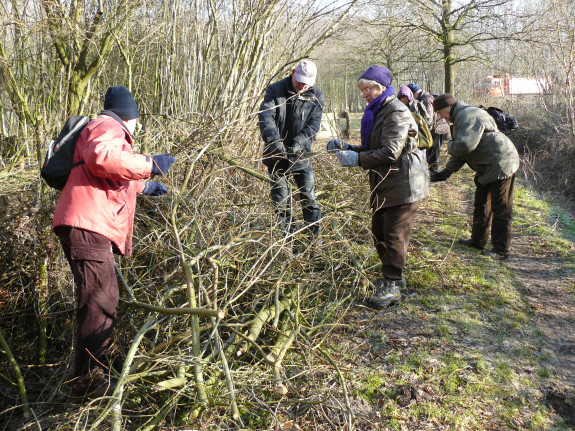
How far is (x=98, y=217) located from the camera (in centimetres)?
280

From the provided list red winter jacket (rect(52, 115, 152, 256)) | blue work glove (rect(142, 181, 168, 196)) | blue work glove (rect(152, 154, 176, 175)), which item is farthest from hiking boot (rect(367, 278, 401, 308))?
red winter jacket (rect(52, 115, 152, 256))

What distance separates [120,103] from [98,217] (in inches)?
27.4

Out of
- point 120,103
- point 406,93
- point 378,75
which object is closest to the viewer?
point 120,103

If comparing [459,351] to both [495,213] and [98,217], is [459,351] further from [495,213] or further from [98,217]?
[98,217]

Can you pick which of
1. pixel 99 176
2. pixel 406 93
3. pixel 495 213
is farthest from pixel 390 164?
pixel 406 93

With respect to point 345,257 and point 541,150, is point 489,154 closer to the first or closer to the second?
point 345,257

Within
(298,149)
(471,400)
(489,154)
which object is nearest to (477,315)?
(471,400)

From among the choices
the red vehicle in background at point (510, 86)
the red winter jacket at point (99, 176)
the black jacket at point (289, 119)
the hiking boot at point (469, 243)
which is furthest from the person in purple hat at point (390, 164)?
the red vehicle in background at point (510, 86)

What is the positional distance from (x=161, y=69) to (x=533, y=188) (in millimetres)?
6455

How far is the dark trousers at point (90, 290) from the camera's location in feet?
9.12

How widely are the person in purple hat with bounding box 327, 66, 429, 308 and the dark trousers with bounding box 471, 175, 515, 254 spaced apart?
139 cm

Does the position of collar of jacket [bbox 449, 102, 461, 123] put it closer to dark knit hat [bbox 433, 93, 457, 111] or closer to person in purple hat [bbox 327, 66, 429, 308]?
dark knit hat [bbox 433, 93, 457, 111]

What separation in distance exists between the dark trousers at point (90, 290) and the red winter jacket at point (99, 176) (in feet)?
0.26

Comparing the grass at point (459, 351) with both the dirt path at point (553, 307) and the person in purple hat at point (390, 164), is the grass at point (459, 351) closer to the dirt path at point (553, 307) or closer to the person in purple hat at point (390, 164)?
the dirt path at point (553, 307)
